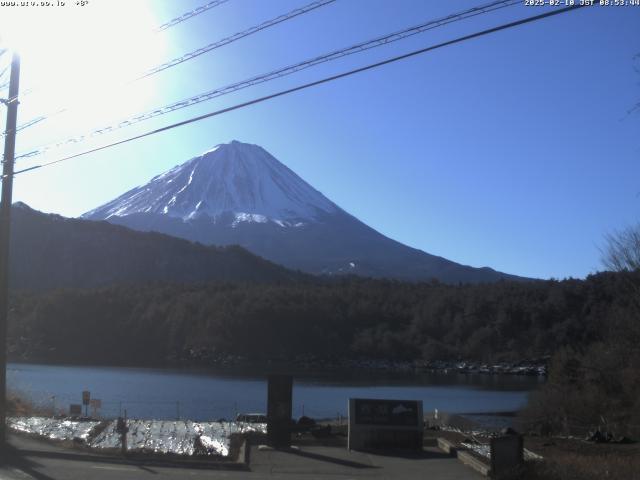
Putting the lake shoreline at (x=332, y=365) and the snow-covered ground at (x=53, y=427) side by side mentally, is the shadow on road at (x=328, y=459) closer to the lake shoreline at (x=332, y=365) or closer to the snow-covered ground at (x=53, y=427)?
the snow-covered ground at (x=53, y=427)

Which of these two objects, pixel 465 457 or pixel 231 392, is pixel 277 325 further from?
pixel 465 457

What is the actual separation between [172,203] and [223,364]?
108 metres

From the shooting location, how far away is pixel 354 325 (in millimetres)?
106312

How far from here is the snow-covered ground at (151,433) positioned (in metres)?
18.8

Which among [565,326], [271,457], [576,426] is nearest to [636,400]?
[576,426]

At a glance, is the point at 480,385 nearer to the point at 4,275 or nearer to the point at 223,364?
the point at 223,364

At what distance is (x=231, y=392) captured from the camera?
5369 cm

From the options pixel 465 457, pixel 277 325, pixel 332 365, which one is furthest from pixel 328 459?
pixel 277 325

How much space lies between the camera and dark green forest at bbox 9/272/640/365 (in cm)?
9544

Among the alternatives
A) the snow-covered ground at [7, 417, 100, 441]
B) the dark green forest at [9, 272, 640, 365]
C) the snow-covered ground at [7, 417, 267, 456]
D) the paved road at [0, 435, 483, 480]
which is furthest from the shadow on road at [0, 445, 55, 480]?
the dark green forest at [9, 272, 640, 365]

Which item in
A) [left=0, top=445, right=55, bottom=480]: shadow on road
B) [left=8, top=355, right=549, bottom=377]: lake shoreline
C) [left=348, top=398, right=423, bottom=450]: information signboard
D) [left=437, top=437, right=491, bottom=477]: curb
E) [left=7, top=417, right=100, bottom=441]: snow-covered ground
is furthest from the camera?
[left=8, top=355, right=549, bottom=377]: lake shoreline

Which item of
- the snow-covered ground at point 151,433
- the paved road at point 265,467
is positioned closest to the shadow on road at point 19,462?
the paved road at point 265,467

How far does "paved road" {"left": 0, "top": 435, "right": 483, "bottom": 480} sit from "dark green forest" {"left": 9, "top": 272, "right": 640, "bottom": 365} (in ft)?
245

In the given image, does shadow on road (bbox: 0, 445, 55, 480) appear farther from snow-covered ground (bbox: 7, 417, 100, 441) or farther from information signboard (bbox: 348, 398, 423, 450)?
information signboard (bbox: 348, 398, 423, 450)
